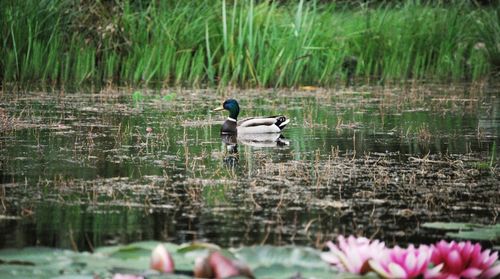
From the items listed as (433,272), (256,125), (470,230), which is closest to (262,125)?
(256,125)

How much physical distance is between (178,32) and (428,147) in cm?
602

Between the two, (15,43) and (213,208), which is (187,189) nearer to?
(213,208)

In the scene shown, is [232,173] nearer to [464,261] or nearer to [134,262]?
[134,262]

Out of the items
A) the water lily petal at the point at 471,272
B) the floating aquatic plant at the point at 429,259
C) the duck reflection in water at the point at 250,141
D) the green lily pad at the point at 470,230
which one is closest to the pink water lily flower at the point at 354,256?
the floating aquatic plant at the point at 429,259

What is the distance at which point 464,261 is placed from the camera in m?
3.09

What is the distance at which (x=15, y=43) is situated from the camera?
11062 mm

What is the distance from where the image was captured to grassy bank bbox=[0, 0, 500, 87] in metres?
11.5

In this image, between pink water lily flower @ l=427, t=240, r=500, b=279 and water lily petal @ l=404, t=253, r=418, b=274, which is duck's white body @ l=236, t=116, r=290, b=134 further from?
water lily petal @ l=404, t=253, r=418, b=274

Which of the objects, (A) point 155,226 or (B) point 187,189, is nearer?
(A) point 155,226

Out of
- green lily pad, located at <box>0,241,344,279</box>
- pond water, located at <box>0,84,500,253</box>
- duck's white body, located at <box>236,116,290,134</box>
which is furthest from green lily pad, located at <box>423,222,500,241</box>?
duck's white body, located at <box>236,116,290,134</box>

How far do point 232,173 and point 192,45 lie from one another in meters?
7.05

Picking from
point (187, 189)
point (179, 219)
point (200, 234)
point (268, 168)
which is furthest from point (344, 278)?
point (268, 168)

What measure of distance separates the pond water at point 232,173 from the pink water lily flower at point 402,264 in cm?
93

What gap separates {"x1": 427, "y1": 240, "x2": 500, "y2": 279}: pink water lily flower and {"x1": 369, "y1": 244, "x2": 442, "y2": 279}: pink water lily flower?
0.33ft
